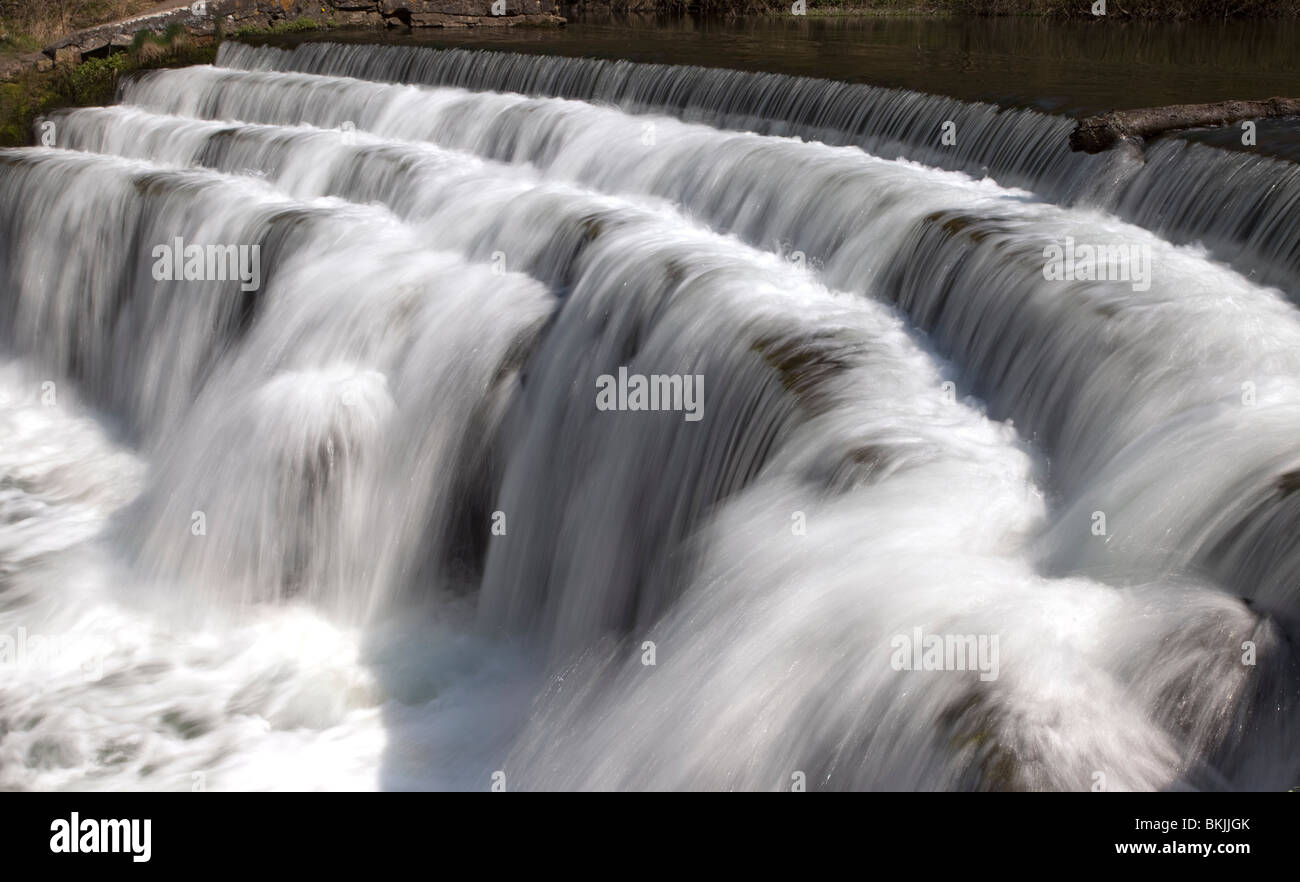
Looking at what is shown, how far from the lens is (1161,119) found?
8.61 m

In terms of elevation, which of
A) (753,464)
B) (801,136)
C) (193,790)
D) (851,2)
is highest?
(851,2)

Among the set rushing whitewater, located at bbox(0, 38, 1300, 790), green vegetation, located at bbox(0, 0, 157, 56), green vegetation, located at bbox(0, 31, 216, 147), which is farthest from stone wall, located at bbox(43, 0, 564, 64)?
rushing whitewater, located at bbox(0, 38, 1300, 790)

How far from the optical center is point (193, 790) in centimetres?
665

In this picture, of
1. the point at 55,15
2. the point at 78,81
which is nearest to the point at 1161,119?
the point at 78,81

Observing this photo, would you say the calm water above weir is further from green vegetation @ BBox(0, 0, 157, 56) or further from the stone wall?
green vegetation @ BBox(0, 0, 157, 56)

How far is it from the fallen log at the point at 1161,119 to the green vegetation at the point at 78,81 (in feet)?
40.6

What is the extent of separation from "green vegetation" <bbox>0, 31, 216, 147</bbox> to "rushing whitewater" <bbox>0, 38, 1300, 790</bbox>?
4.22 metres

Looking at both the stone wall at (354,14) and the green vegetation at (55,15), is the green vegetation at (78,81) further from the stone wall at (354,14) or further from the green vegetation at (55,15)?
the green vegetation at (55,15)

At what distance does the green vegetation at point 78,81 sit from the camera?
15994mm

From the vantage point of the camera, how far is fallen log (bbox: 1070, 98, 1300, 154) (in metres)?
8.48
